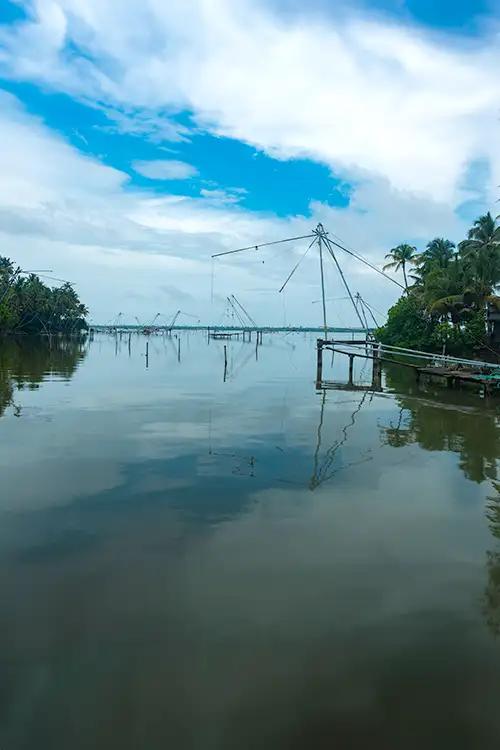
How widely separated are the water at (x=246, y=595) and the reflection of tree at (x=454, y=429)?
22 centimetres

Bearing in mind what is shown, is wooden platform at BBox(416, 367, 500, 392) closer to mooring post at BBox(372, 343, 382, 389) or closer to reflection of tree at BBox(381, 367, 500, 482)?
reflection of tree at BBox(381, 367, 500, 482)

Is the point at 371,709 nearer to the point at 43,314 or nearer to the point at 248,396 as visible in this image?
the point at 248,396

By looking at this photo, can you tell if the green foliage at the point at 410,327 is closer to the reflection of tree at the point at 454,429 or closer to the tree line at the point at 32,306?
the reflection of tree at the point at 454,429

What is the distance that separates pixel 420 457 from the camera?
13.2 meters

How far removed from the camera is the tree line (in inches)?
2709

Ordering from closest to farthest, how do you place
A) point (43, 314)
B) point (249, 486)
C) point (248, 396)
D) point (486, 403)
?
1. point (249, 486)
2. point (486, 403)
3. point (248, 396)
4. point (43, 314)

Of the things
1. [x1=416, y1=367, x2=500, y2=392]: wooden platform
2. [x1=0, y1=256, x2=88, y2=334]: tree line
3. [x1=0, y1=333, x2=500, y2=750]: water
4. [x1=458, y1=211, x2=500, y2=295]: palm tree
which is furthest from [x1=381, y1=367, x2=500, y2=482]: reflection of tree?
[x1=0, y1=256, x2=88, y2=334]: tree line

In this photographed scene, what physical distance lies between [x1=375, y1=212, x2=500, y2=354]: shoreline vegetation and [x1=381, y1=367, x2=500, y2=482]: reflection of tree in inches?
247

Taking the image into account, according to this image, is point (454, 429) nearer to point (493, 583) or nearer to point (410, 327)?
point (493, 583)

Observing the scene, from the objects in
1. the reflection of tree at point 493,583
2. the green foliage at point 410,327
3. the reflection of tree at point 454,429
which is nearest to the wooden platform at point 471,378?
the reflection of tree at point 454,429

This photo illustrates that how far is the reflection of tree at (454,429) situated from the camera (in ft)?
43.0

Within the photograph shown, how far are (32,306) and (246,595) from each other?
79.2 m

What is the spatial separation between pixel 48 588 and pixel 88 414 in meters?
12.0

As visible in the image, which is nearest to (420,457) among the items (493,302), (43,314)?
(493,302)
